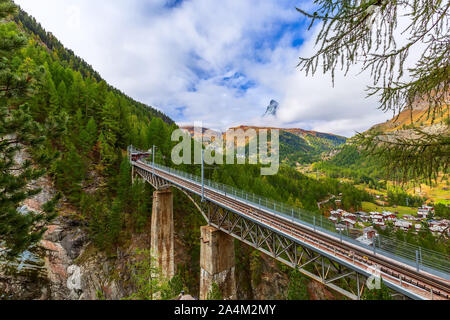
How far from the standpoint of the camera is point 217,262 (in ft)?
53.7

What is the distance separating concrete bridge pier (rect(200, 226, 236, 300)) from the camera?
16.2 m

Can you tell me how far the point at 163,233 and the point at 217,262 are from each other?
1149cm

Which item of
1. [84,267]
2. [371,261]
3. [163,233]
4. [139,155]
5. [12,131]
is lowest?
[84,267]

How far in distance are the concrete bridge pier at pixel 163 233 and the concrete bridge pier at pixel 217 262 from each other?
9604mm

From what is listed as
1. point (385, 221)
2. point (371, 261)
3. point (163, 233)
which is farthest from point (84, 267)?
point (385, 221)

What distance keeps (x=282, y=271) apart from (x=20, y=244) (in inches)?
1348

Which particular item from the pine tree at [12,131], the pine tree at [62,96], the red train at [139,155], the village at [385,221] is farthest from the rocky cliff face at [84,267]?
the village at [385,221]

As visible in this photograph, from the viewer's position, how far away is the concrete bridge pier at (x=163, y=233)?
24219 millimetres

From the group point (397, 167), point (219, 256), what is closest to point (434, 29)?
point (397, 167)

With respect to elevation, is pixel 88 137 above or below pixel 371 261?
above

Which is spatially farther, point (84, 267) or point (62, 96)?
point (62, 96)

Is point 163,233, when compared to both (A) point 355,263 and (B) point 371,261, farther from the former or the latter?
(B) point 371,261

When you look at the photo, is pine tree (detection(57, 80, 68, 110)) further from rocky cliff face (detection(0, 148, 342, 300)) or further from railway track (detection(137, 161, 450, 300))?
railway track (detection(137, 161, 450, 300))

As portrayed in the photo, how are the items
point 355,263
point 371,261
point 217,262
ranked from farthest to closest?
point 217,262 → point 371,261 → point 355,263
